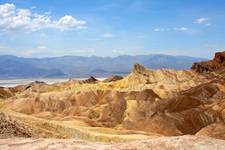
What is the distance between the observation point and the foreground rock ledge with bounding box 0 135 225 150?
42.7 feet

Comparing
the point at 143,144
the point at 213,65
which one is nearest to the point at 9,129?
the point at 143,144

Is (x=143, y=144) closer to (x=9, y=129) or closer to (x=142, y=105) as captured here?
(x=9, y=129)

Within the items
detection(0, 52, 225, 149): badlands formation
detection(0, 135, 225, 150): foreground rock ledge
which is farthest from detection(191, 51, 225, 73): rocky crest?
detection(0, 135, 225, 150): foreground rock ledge

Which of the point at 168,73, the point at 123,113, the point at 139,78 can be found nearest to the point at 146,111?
the point at 123,113

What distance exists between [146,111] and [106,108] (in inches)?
311

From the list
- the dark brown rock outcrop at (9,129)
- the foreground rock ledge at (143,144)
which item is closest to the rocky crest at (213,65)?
the dark brown rock outcrop at (9,129)

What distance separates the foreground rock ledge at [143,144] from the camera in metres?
13.0

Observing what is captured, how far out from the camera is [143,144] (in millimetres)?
13555

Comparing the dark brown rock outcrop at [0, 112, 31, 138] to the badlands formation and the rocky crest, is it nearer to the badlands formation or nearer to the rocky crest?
the badlands formation

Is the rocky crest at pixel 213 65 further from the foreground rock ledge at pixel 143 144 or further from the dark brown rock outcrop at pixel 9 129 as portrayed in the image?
the foreground rock ledge at pixel 143 144

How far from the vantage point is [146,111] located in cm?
7650

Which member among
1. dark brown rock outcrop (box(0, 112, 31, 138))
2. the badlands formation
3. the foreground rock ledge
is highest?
the foreground rock ledge

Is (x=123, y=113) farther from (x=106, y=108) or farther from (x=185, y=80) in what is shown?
(x=185, y=80)

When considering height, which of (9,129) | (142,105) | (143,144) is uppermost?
(143,144)
